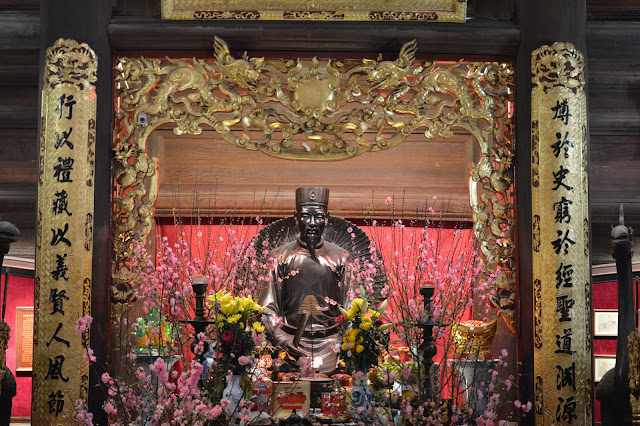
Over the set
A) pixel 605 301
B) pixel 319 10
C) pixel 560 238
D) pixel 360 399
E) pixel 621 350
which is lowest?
pixel 360 399

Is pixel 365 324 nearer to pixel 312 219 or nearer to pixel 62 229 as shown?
pixel 312 219

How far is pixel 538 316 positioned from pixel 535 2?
169 centimetres

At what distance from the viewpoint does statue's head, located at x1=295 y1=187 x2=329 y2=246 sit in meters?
5.73

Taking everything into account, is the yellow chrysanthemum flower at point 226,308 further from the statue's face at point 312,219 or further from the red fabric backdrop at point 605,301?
the red fabric backdrop at point 605,301

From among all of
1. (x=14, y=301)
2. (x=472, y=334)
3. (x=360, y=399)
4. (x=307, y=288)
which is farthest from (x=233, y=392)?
(x=14, y=301)

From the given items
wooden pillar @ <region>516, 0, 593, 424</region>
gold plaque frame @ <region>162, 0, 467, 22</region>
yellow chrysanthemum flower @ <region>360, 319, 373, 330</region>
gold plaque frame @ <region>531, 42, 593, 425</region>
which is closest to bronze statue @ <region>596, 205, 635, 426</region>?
gold plaque frame @ <region>531, 42, 593, 425</region>

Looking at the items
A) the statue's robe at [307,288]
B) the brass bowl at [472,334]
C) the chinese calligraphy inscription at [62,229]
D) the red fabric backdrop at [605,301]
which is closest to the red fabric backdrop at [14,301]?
the chinese calligraphy inscription at [62,229]

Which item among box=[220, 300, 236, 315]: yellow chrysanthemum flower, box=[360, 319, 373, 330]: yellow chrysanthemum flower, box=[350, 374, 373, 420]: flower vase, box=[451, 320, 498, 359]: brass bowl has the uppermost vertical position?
box=[220, 300, 236, 315]: yellow chrysanthemum flower

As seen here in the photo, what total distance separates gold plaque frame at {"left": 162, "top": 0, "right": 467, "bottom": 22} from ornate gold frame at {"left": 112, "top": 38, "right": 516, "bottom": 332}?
182mm

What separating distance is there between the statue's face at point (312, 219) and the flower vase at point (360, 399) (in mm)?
1623

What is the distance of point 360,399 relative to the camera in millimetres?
4211

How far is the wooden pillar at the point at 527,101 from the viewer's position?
4590mm

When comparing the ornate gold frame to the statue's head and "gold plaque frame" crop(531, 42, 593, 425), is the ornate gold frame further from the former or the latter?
the statue's head

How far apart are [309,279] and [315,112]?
4.77 feet
